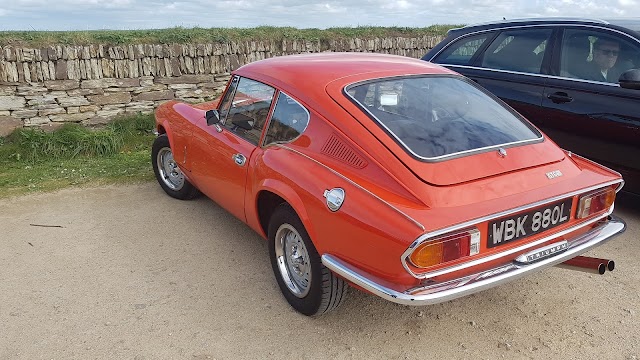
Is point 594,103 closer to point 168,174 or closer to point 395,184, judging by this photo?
point 395,184

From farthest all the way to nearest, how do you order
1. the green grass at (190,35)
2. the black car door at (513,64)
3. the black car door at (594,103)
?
the green grass at (190,35), the black car door at (513,64), the black car door at (594,103)

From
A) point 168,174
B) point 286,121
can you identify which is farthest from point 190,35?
point 286,121

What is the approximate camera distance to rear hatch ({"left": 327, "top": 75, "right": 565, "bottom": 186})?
2941 millimetres

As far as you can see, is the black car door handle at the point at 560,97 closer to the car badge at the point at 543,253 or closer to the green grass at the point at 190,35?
the car badge at the point at 543,253

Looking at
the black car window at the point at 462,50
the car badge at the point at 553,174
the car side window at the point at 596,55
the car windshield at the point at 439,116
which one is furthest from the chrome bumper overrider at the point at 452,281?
the black car window at the point at 462,50

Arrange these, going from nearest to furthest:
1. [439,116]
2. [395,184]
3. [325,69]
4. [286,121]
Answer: [395,184], [439,116], [286,121], [325,69]

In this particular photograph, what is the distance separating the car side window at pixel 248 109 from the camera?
3.74 meters

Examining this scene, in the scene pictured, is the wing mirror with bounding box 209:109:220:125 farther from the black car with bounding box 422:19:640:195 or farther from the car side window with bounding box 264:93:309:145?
the black car with bounding box 422:19:640:195

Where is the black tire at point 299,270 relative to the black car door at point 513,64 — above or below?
below

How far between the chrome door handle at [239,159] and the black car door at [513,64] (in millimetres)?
2861

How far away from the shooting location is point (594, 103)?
15.1 feet

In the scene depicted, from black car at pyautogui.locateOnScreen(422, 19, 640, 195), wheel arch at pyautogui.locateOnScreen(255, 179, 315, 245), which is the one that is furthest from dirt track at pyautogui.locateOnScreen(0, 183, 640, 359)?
black car at pyautogui.locateOnScreen(422, 19, 640, 195)

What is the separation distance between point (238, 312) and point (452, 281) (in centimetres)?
143

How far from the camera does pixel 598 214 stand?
3199 millimetres
